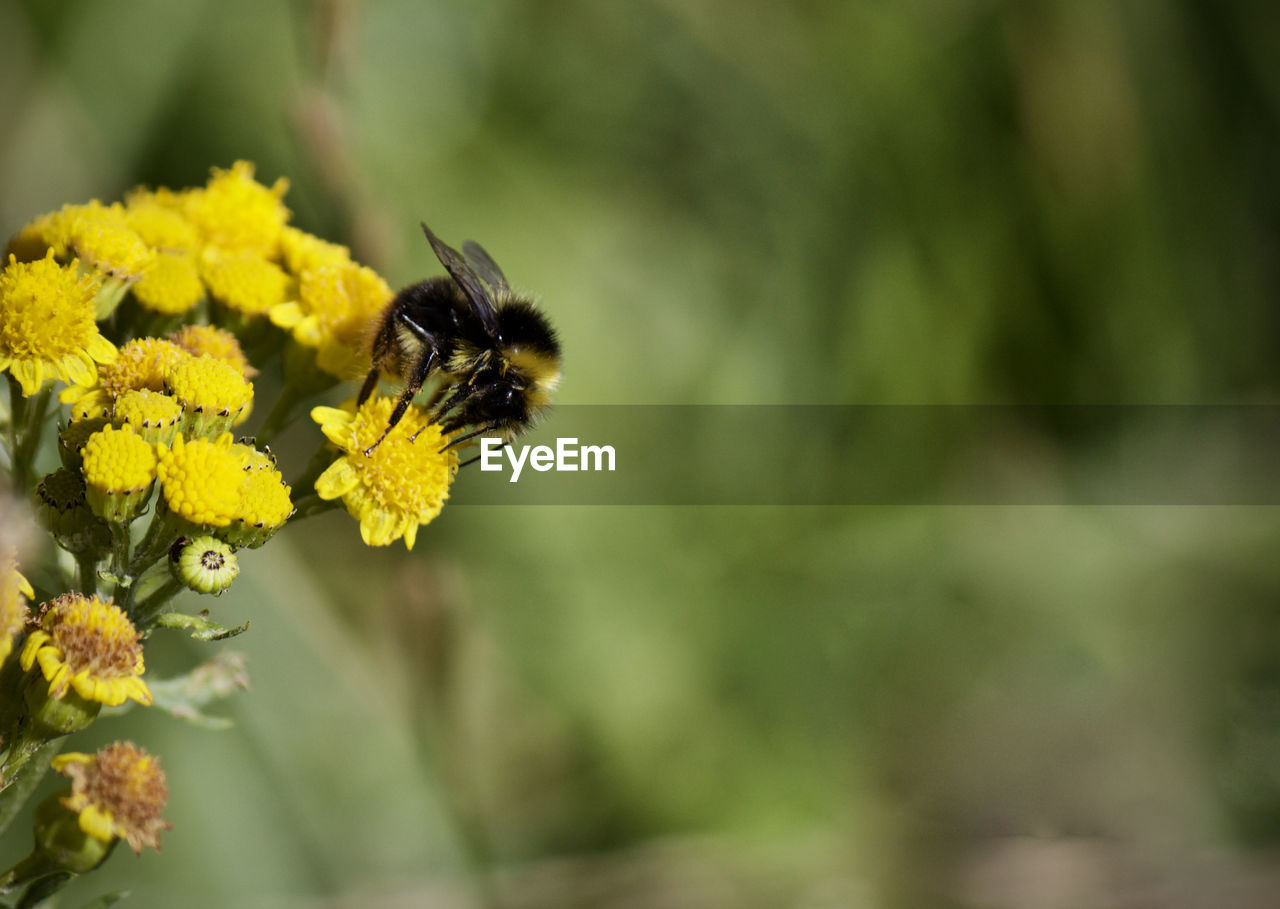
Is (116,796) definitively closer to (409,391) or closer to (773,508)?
(409,391)

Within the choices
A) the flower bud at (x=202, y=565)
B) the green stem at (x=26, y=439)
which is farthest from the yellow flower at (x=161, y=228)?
the flower bud at (x=202, y=565)

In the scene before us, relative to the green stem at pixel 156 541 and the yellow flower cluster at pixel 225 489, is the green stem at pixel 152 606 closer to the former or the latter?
the green stem at pixel 156 541

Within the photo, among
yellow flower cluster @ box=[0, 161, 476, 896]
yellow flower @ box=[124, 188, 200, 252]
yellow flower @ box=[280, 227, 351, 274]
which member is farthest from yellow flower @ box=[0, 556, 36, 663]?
yellow flower @ box=[280, 227, 351, 274]

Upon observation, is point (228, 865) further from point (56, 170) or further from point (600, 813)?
point (56, 170)

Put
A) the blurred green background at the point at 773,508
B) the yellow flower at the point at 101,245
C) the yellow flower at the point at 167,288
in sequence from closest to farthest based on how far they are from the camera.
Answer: the yellow flower at the point at 101,245 < the yellow flower at the point at 167,288 < the blurred green background at the point at 773,508

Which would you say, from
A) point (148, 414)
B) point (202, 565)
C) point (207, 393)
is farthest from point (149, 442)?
point (202, 565)
